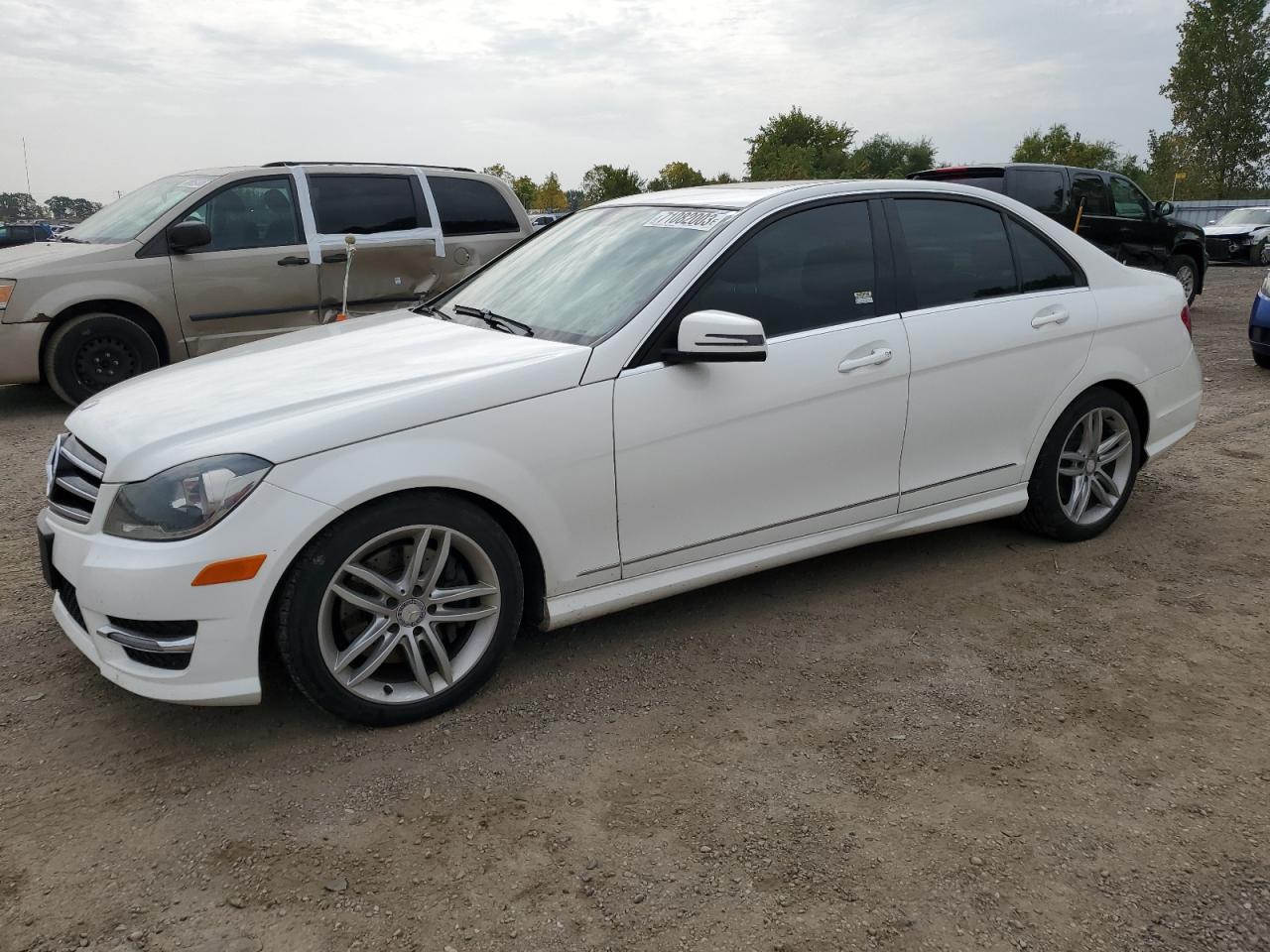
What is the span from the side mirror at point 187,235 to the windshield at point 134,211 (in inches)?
11.6

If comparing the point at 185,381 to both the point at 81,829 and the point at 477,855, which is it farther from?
the point at 477,855

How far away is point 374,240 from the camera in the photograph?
26.7ft

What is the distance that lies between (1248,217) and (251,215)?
2539 cm

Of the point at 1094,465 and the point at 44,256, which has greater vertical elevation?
the point at 44,256

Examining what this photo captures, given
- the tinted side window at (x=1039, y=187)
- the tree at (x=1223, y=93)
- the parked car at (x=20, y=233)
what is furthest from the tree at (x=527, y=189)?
the tinted side window at (x=1039, y=187)

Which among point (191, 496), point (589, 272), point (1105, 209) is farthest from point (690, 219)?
point (1105, 209)

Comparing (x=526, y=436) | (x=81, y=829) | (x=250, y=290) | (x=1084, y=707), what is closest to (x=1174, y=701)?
(x=1084, y=707)

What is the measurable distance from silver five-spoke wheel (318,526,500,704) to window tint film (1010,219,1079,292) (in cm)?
265

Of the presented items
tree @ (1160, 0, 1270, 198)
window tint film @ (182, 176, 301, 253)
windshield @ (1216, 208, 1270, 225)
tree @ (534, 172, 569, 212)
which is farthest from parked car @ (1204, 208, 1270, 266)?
tree @ (534, 172, 569, 212)

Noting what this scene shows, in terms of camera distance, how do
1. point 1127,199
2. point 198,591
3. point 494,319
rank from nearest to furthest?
1. point 198,591
2. point 494,319
3. point 1127,199

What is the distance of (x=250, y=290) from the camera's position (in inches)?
302

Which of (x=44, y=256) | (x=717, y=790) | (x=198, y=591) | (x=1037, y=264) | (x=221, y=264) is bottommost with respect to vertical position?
(x=717, y=790)

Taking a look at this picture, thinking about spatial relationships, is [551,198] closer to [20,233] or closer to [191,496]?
[20,233]

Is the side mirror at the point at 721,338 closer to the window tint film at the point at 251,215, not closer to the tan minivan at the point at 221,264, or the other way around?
the tan minivan at the point at 221,264
